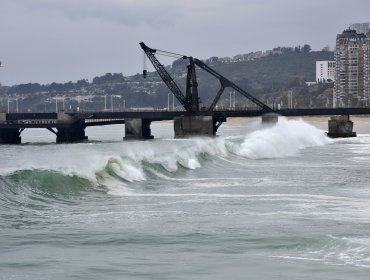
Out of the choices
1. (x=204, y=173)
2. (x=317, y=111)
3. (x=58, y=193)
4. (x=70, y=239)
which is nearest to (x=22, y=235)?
(x=70, y=239)

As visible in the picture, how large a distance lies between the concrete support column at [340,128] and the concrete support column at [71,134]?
123 feet

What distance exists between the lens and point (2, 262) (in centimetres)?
1822

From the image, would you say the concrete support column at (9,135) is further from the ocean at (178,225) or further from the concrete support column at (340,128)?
the ocean at (178,225)

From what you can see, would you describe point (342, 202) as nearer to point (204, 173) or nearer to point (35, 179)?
point (35, 179)

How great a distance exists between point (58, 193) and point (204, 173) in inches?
784

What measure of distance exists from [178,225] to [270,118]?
11308 cm

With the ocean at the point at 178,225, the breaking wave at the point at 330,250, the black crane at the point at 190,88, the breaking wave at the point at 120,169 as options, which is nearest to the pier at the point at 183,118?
the black crane at the point at 190,88

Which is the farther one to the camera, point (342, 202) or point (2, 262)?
point (342, 202)

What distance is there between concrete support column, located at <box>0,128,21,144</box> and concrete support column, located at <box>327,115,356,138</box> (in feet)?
153

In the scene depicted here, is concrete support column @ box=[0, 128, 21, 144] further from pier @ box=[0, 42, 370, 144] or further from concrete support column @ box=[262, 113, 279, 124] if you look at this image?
concrete support column @ box=[262, 113, 279, 124]

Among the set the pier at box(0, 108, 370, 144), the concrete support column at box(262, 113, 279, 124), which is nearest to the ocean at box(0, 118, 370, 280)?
the pier at box(0, 108, 370, 144)

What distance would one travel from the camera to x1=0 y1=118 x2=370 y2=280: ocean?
18078mm

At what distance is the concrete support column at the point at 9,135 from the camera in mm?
134375

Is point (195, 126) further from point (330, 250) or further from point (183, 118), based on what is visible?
point (330, 250)
